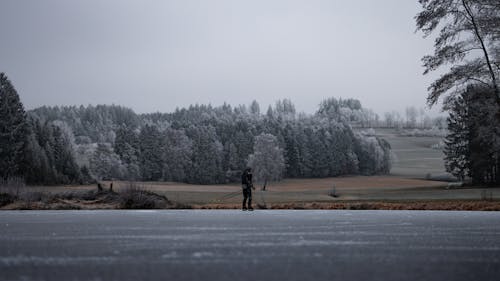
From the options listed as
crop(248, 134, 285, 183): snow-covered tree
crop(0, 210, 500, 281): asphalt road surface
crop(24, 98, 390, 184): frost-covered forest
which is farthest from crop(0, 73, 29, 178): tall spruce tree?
crop(0, 210, 500, 281): asphalt road surface

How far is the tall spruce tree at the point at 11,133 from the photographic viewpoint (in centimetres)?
7744

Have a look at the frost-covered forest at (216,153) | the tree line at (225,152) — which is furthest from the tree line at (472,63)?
the frost-covered forest at (216,153)

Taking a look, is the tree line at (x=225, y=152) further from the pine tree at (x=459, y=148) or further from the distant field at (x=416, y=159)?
the pine tree at (x=459, y=148)

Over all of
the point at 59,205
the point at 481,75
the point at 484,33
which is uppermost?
the point at 484,33

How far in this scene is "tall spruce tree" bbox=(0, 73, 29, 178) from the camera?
7744 centimetres

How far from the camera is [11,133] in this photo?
7869cm

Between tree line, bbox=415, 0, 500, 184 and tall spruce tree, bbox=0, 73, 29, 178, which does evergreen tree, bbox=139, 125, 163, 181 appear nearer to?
tall spruce tree, bbox=0, 73, 29, 178

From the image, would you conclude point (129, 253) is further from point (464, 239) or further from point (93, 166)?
point (93, 166)

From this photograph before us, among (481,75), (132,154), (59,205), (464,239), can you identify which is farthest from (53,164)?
(464,239)

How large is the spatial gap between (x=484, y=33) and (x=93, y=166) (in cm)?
10319

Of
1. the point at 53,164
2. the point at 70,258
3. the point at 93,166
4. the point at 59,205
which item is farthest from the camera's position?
the point at 93,166

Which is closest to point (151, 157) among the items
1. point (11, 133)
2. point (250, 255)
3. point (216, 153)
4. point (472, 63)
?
point (216, 153)

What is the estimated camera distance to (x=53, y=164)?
3408 inches

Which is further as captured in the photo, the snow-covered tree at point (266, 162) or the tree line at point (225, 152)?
the tree line at point (225, 152)
